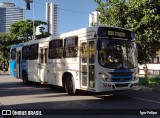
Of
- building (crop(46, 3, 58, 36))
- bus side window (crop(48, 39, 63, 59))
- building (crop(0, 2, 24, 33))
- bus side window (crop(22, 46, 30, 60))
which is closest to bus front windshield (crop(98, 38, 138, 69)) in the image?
bus side window (crop(48, 39, 63, 59))

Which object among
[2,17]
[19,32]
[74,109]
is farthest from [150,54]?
[2,17]

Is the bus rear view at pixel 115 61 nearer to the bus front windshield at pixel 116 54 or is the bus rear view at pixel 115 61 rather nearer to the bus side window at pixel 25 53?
the bus front windshield at pixel 116 54

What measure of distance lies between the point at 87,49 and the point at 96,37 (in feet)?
2.77

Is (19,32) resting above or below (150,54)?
above

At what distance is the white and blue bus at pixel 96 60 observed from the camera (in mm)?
13102

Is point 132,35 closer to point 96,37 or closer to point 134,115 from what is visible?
point 96,37

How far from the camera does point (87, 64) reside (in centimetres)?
1380

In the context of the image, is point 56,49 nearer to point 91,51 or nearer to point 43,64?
point 43,64

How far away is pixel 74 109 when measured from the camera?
11320mm

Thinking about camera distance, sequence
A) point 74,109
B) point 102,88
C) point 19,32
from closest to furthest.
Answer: point 74,109 → point 102,88 → point 19,32

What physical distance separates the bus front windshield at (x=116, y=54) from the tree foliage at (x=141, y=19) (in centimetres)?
652

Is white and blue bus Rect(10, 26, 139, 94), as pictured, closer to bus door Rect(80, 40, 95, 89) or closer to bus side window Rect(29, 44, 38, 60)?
bus door Rect(80, 40, 95, 89)

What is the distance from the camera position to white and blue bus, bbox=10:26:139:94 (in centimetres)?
1310

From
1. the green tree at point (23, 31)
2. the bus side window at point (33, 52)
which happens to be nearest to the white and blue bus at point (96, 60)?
the bus side window at point (33, 52)
